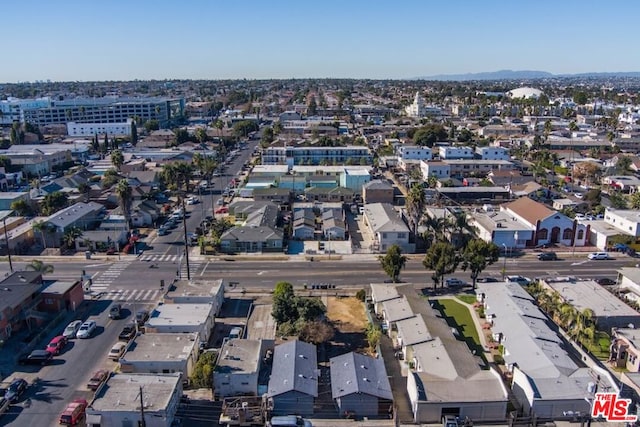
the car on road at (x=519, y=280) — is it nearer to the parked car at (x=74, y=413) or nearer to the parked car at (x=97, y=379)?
the parked car at (x=97, y=379)

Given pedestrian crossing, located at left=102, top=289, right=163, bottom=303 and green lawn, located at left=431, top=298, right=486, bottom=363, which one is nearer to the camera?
green lawn, located at left=431, top=298, right=486, bottom=363

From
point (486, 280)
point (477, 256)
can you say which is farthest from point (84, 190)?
point (486, 280)

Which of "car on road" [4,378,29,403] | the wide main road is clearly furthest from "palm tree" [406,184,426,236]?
"car on road" [4,378,29,403]

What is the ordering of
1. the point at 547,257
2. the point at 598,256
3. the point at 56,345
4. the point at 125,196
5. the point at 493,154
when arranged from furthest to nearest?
the point at 493,154, the point at 125,196, the point at 598,256, the point at 547,257, the point at 56,345

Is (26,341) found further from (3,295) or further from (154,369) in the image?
(154,369)

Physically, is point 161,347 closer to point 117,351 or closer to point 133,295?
point 117,351

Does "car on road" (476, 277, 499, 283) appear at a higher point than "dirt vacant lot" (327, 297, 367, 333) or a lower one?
higher

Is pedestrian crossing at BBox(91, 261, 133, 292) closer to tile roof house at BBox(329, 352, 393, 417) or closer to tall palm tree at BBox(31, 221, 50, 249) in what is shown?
tall palm tree at BBox(31, 221, 50, 249)
